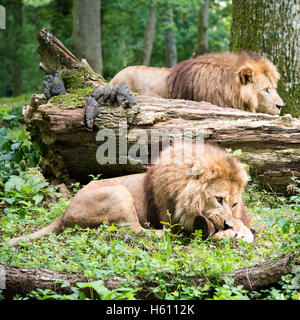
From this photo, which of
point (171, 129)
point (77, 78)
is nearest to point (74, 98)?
point (77, 78)

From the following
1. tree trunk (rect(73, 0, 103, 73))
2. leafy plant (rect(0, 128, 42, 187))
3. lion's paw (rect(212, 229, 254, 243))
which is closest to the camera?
lion's paw (rect(212, 229, 254, 243))

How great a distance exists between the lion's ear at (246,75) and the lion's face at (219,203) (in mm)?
3107

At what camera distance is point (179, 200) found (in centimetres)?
451

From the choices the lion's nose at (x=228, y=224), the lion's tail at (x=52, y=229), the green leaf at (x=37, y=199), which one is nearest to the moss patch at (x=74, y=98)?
the green leaf at (x=37, y=199)

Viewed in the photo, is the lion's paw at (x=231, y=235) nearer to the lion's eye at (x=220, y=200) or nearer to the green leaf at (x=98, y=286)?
the lion's eye at (x=220, y=200)

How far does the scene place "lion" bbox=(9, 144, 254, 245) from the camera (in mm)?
4473

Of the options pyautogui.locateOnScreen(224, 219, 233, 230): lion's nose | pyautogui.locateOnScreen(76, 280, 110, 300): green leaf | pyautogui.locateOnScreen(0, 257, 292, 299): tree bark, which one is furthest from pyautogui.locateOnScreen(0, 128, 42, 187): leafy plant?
pyautogui.locateOnScreen(76, 280, 110, 300): green leaf

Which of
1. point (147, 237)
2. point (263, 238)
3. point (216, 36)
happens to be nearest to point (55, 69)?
point (147, 237)

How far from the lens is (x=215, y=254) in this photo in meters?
3.94

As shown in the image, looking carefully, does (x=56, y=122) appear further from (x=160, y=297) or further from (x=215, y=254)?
(x=160, y=297)

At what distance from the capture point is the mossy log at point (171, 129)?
5613 mm

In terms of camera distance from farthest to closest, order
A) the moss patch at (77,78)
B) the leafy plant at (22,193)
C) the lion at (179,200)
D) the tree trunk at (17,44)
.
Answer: the tree trunk at (17,44), the moss patch at (77,78), the leafy plant at (22,193), the lion at (179,200)

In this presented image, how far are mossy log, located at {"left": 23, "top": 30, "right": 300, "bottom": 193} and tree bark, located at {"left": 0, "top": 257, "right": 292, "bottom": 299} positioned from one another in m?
2.51

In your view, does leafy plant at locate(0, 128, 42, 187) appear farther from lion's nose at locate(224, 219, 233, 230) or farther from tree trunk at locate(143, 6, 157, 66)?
tree trunk at locate(143, 6, 157, 66)
